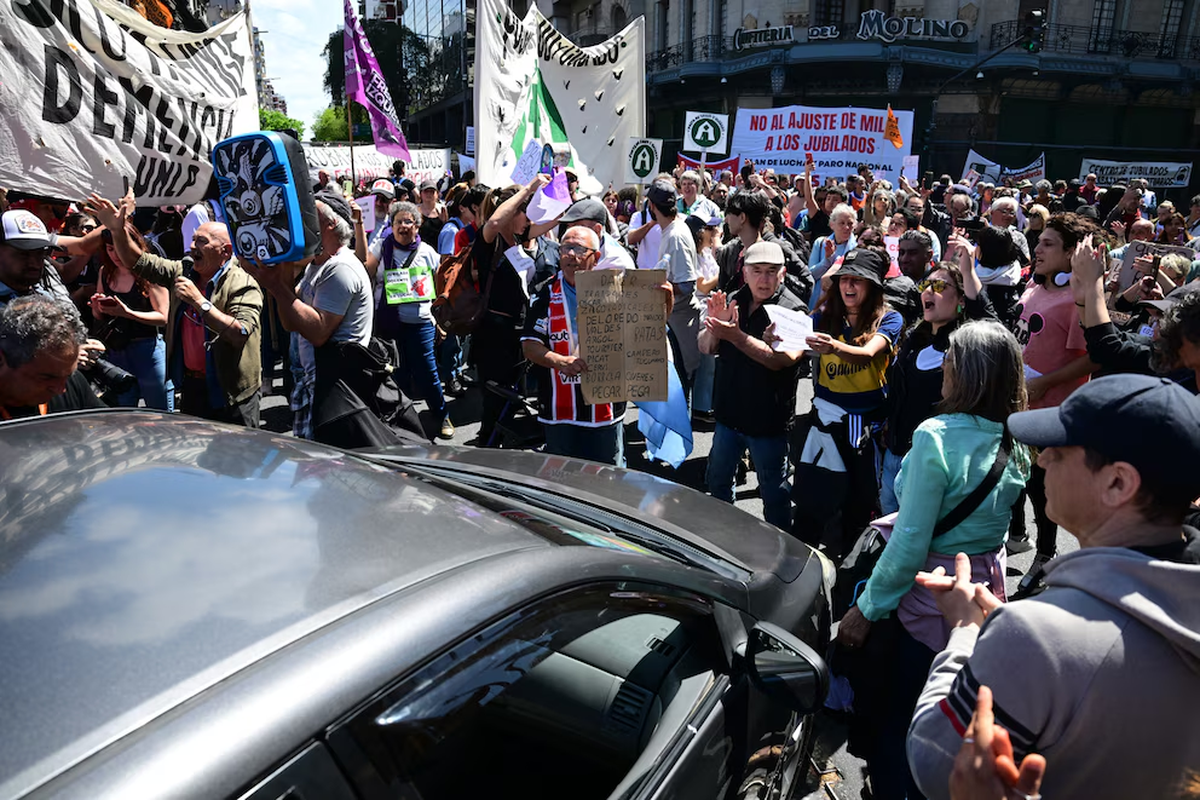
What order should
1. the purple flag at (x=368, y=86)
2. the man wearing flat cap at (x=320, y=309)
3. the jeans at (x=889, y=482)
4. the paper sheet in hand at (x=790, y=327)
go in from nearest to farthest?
1. the man wearing flat cap at (x=320, y=309)
2. the jeans at (x=889, y=482)
3. the paper sheet in hand at (x=790, y=327)
4. the purple flag at (x=368, y=86)

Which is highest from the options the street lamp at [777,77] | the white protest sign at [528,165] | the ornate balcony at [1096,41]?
the ornate balcony at [1096,41]

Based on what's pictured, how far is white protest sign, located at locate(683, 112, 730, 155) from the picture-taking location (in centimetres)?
1165

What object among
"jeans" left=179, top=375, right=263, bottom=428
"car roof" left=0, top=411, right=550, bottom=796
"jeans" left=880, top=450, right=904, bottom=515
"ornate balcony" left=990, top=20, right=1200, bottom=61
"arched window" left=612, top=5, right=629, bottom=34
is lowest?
"jeans" left=880, top=450, right=904, bottom=515

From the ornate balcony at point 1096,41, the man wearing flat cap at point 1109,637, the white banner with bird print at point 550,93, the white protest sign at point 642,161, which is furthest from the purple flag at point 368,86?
the ornate balcony at point 1096,41

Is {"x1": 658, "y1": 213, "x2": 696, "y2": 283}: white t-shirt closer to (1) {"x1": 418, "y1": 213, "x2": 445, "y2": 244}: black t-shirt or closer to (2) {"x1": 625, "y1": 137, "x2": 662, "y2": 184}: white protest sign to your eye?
(2) {"x1": 625, "y1": 137, "x2": 662, "y2": 184}: white protest sign

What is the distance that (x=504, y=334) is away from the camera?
18.0 ft

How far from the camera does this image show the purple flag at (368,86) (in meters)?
8.45

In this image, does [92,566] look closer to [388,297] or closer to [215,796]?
[215,796]

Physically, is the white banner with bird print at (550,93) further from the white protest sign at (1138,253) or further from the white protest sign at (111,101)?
the white protest sign at (1138,253)

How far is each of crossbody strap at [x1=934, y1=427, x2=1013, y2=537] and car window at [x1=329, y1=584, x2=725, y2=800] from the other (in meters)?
0.92

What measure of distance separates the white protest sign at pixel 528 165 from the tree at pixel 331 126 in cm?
8007

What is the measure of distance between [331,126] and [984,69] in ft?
256

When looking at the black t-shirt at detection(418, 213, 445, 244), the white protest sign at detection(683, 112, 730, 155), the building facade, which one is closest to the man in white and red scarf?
the black t-shirt at detection(418, 213, 445, 244)

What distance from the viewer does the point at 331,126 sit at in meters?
92.2
